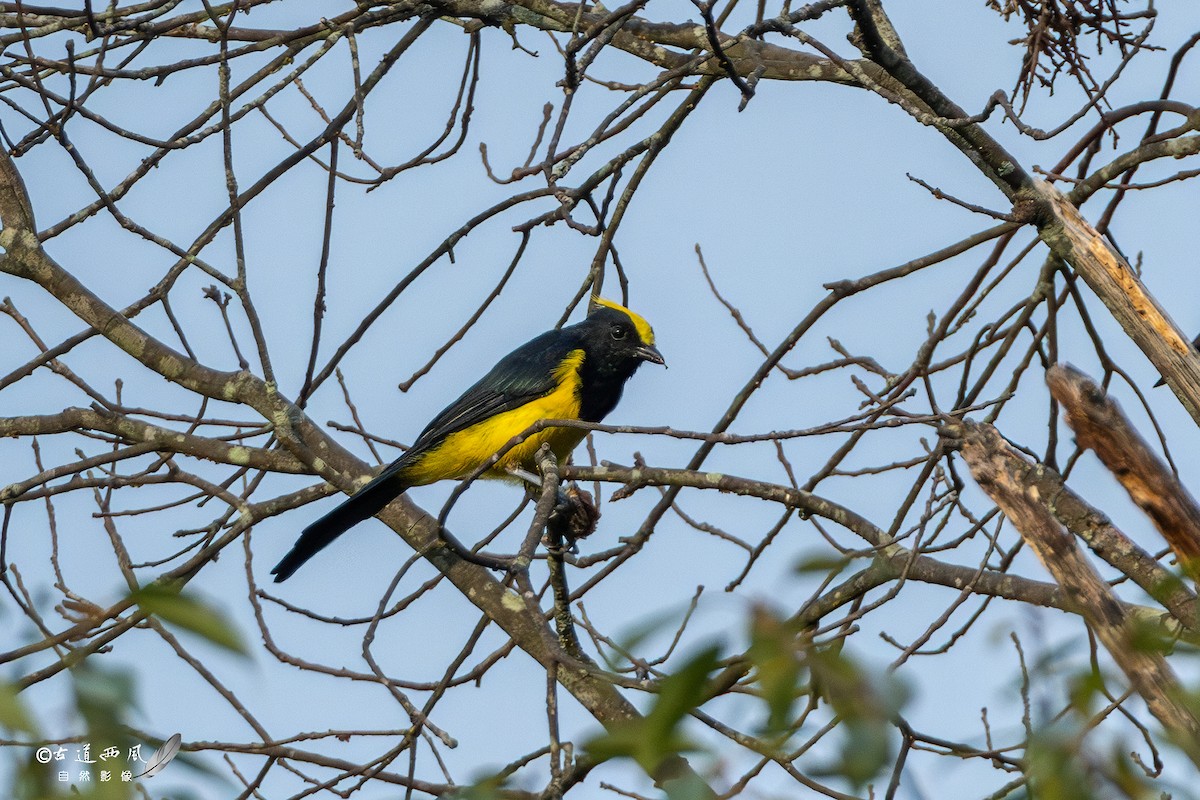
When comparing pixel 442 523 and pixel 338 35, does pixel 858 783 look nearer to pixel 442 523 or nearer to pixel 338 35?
pixel 442 523

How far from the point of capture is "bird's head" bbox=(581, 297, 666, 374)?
633 cm

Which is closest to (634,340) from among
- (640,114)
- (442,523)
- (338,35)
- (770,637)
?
(640,114)

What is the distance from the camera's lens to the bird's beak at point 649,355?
6289 millimetres

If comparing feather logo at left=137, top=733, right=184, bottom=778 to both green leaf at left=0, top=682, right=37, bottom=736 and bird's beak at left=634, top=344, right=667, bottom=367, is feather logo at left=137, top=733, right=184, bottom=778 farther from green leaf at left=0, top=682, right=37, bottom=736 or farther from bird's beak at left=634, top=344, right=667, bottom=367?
bird's beak at left=634, top=344, right=667, bottom=367

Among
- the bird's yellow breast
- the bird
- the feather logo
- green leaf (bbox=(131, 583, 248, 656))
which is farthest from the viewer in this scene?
the bird's yellow breast

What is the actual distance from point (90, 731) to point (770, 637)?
29.5 inches

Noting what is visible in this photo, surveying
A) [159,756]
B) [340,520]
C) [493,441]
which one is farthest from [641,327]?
[159,756]

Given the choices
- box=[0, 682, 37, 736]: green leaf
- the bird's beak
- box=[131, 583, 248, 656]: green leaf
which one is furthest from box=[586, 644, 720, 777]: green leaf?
the bird's beak

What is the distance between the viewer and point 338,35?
15.0 feet

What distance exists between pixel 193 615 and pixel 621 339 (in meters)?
5.12

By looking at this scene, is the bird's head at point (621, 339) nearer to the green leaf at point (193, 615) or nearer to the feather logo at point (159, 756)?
the feather logo at point (159, 756)

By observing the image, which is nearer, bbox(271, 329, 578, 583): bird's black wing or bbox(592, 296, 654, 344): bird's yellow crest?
bbox(271, 329, 578, 583): bird's black wing

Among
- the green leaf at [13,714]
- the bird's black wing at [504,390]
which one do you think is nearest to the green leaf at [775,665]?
the green leaf at [13,714]

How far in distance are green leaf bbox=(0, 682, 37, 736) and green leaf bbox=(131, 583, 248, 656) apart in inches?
6.2
